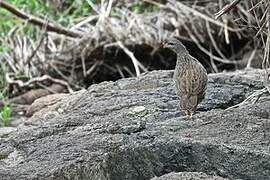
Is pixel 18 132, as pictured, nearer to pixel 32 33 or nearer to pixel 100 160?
pixel 100 160

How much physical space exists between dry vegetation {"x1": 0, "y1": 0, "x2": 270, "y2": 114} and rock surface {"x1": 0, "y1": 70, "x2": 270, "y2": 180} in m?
2.86

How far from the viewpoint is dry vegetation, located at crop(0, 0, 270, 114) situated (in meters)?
6.14

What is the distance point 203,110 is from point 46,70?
11.5ft

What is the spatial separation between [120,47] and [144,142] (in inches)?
147

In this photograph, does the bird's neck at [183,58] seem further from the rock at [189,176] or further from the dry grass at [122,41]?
the dry grass at [122,41]

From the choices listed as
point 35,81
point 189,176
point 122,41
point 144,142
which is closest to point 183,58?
point 144,142

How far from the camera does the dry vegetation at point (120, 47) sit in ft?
20.1

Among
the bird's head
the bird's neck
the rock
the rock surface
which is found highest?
the bird's head

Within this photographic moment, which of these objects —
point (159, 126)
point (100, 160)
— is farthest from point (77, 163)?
point (159, 126)

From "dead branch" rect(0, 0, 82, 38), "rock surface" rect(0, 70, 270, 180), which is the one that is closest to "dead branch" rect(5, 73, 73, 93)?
"dead branch" rect(0, 0, 82, 38)

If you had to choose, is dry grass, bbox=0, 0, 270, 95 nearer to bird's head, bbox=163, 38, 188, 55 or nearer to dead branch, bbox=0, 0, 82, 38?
dead branch, bbox=0, 0, 82, 38

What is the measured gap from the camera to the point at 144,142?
246cm

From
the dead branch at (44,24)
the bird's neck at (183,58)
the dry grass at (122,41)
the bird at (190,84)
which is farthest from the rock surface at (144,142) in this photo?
the dead branch at (44,24)

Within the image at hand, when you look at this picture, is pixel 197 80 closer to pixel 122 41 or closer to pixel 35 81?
pixel 122 41
